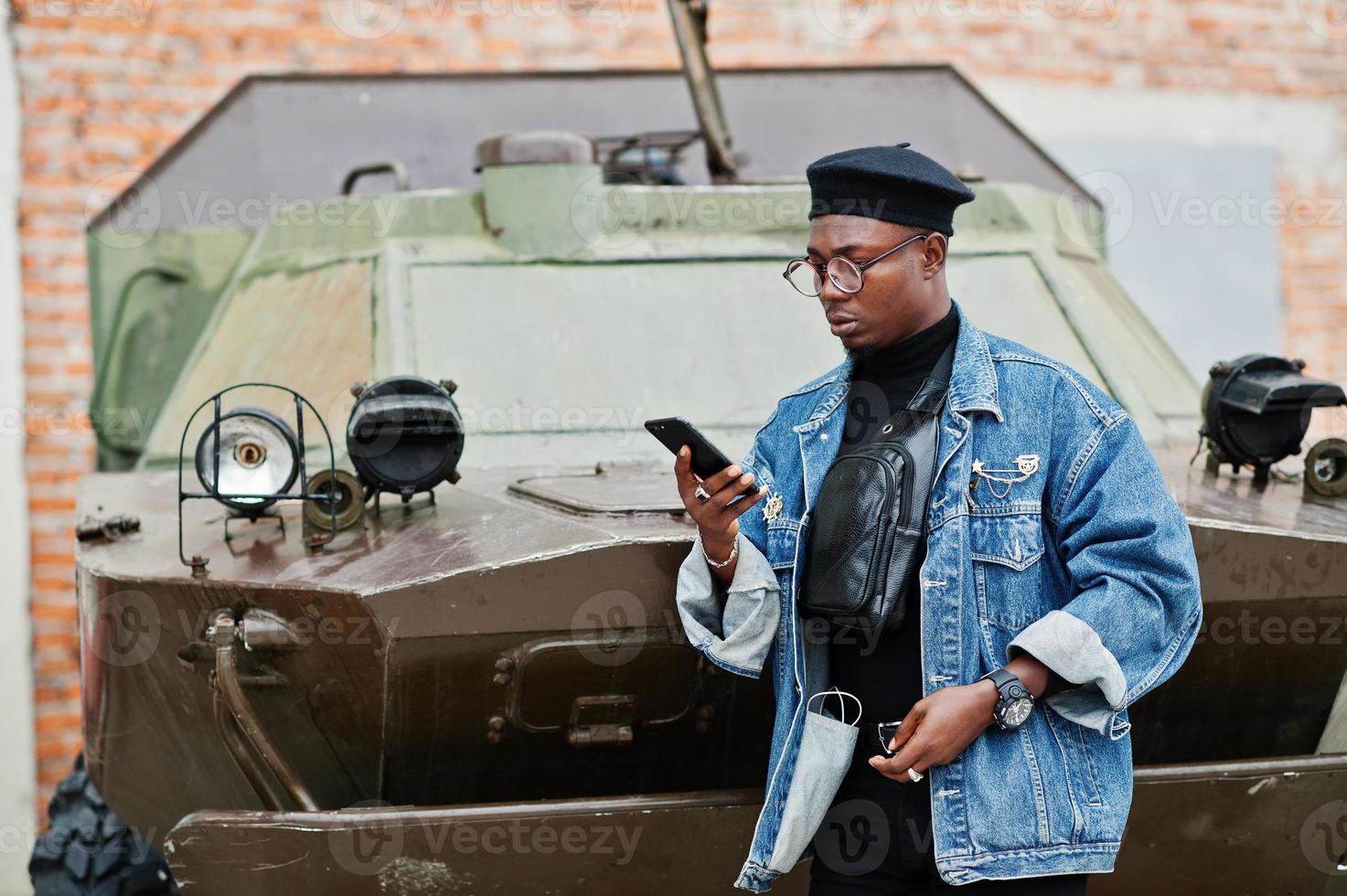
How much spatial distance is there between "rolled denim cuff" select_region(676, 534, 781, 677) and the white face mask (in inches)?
5.9

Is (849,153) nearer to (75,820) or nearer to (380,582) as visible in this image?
(380,582)

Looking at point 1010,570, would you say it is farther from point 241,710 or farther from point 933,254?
point 241,710

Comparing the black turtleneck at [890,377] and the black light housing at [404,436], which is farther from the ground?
the black turtleneck at [890,377]

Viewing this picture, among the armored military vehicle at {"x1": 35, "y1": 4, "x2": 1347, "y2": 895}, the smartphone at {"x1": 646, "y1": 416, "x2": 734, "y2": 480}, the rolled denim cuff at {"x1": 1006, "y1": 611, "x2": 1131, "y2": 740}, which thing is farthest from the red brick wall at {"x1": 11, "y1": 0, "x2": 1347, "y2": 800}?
the rolled denim cuff at {"x1": 1006, "y1": 611, "x2": 1131, "y2": 740}

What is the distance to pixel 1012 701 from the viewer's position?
2066mm

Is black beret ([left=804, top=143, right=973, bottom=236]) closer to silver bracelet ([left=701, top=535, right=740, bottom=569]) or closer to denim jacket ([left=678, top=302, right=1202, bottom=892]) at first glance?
denim jacket ([left=678, top=302, right=1202, bottom=892])

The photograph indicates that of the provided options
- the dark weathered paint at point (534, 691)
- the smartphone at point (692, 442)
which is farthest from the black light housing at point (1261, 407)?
the smartphone at point (692, 442)

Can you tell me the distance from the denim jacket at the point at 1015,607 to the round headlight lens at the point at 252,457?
982 mm

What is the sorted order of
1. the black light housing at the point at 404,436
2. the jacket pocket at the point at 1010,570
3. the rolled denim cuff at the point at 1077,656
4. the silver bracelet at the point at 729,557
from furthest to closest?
the black light housing at the point at 404,436 → the silver bracelet at the point at 729,557 → the jacket pocket at the point at 1010,570 → the rolled denim cuff at the point at 1077,656

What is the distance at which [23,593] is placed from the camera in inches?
264

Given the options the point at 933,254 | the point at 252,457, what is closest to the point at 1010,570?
the point at 933,254

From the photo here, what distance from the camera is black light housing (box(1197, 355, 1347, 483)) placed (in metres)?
3.18

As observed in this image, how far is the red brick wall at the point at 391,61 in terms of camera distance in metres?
6.77

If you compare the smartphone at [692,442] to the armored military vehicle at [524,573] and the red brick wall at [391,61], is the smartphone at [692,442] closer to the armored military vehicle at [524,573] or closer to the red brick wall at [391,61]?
the armored military vehicle at [524,573]
